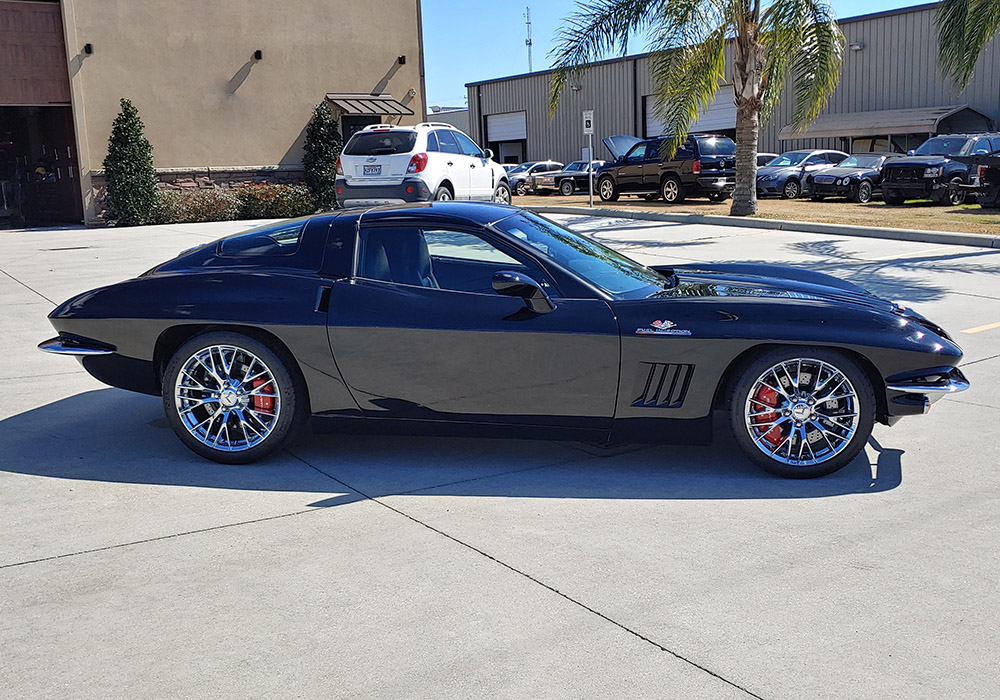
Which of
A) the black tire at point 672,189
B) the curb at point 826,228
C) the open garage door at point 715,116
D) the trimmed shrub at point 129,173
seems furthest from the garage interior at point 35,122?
the open garage door at point 715,116

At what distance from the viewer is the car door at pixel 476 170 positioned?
1845 centimetres

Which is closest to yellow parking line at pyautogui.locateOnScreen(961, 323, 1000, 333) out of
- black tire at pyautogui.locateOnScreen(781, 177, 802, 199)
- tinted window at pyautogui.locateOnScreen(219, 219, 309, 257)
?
tinted window at pyautogui.locateOnScreen(219, 219, 309, 257)

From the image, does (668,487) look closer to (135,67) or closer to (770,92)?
(770,92)

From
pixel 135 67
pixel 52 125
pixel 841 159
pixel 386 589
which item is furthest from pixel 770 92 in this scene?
pixel 386 589

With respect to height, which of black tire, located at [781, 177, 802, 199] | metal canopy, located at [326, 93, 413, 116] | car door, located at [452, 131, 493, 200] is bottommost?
black tire, located at [781, 177, 802, 199]

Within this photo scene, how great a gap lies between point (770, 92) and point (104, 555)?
63.5 feet

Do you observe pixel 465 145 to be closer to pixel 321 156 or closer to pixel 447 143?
pixel 447 143

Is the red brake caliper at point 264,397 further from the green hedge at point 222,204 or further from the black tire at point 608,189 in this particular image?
the black tire at point 608,189

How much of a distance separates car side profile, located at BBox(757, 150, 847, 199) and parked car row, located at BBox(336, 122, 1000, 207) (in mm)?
28

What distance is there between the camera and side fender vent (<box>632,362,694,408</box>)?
15.5 ft

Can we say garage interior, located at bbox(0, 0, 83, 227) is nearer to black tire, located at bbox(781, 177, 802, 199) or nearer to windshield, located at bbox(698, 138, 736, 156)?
windshield, located at bbox(698, 138, 736, 156)

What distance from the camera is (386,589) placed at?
3.62 m

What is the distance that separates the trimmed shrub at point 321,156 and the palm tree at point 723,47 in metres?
8.96

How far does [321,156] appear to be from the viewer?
2595 centimetres
